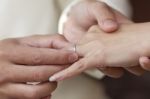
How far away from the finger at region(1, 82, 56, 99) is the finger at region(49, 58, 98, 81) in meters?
0.03

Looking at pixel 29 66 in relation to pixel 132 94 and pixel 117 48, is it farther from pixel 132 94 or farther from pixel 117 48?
pixel 132 94

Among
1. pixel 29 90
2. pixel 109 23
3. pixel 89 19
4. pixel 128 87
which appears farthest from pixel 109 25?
pixel 128 87

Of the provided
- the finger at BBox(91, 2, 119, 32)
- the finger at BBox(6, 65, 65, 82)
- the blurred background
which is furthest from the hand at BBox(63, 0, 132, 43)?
the blurred background

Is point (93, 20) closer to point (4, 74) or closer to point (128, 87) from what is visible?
point (4, 74)

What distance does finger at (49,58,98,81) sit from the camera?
813 mm

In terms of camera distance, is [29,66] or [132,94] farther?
[132,94]

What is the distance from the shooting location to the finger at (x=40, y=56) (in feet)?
2.71

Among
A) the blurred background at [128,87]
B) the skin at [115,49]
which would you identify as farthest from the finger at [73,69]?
the blurred background at [128,87]

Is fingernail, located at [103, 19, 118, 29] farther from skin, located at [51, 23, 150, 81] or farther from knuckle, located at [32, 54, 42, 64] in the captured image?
knuckle, located at [32, 54, 42, 64]

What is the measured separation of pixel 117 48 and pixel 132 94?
0.66 metres

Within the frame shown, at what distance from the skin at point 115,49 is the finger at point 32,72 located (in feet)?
0.07

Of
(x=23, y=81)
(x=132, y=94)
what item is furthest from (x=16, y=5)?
(x=132, y=94)

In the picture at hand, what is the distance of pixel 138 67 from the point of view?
898 mm

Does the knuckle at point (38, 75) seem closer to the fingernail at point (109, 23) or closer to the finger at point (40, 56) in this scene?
the finger at point (40, 56)
